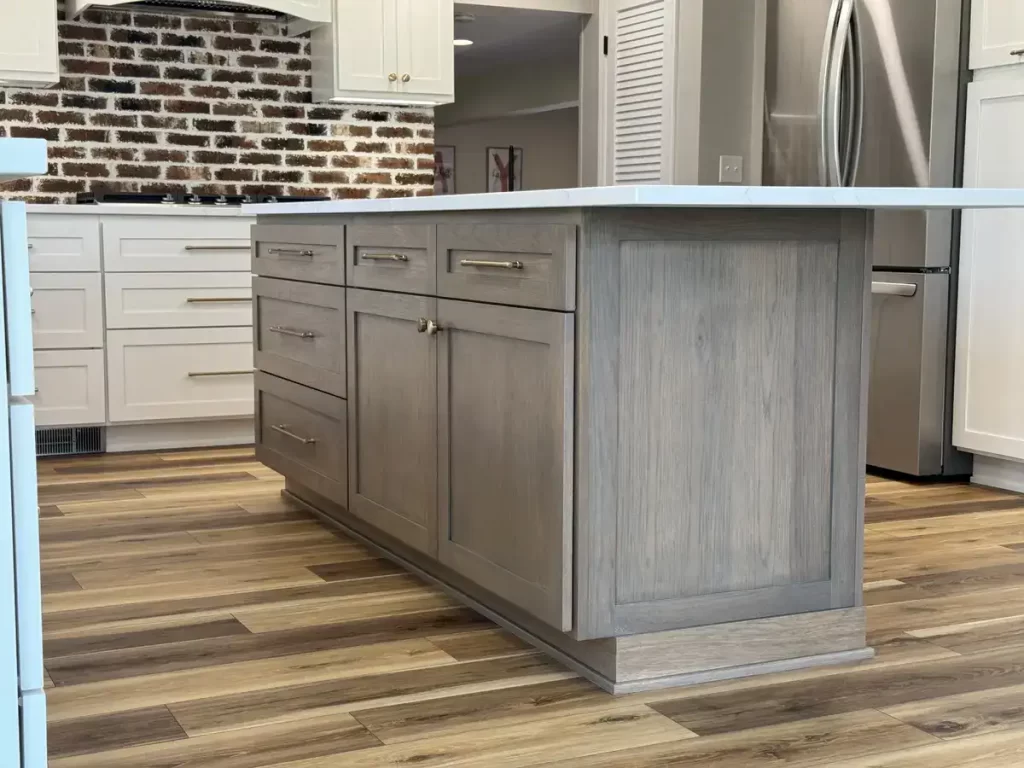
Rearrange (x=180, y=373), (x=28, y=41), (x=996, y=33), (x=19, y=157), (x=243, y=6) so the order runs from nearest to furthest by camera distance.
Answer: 1. (x=19, y=157)
2. (x=996, y=33)
3. (x=28, y=41)
4. (x=180, y=373)
5. (x=243, y=6)

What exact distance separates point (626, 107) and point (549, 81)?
3.66 metres

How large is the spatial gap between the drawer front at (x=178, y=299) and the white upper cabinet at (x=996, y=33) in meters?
2.61

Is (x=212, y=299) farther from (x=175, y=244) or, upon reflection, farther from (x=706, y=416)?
(x=706, y=416)

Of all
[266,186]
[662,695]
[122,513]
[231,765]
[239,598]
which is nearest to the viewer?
[231,765]

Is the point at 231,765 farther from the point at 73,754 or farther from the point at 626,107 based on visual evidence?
the point at 626,107

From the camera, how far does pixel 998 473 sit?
4.15 meters

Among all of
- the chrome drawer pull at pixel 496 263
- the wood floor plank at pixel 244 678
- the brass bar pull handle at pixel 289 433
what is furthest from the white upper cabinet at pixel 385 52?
the wood floor plank at pixel 244 678

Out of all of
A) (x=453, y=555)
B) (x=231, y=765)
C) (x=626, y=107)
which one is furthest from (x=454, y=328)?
(x=626, y=107)

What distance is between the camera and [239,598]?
2811mm

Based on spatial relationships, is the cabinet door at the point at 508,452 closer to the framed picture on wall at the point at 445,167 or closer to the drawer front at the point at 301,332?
the drawer front at the point at 301,332

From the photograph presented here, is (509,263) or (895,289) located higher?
(509,263)

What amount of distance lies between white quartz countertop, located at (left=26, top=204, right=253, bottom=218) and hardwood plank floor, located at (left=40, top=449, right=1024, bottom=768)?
4.86 feet

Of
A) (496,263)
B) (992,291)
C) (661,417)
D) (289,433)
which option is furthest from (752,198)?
(992,291)

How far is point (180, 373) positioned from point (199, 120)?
1164mm
